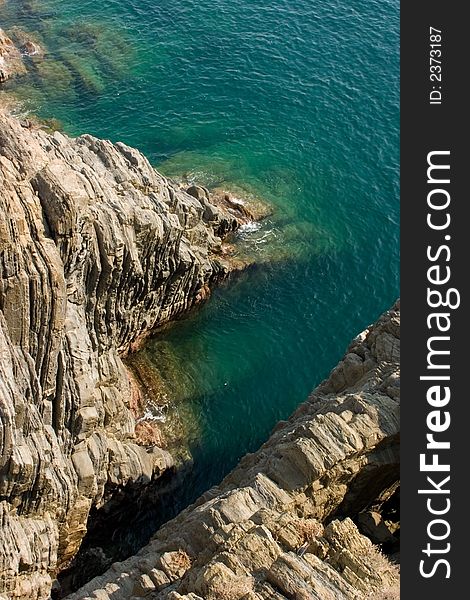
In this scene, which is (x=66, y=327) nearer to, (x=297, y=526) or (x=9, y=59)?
(x=297, y=526)

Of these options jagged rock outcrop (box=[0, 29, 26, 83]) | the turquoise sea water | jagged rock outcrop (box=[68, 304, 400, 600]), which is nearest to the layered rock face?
jagged rock outcrop (box=[68, 304, 400, 600])

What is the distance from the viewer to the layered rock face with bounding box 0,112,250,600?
4109 centimetres

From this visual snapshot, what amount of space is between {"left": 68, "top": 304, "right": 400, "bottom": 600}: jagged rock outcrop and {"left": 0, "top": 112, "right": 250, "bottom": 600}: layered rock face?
21.6 ft

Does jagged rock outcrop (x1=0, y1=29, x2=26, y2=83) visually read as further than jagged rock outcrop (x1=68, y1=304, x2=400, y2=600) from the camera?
Yes

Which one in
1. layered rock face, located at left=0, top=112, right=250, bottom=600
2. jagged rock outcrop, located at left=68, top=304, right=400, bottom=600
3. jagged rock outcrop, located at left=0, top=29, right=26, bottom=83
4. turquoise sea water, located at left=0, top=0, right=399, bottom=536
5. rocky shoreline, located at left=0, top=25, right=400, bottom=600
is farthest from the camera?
jagged rock outcrop, located at left=0, top=29, right=26, bottom=83

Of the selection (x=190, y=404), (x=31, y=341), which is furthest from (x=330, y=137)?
(x=31, y=341)

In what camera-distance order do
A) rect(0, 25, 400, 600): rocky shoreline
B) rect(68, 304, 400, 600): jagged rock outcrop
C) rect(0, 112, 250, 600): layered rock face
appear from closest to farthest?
rect(68, 304, 400, 600): jagged rock outcrop
rect(0, 25, 400, 600): rocky shoreline
rect(0, 112, 250, 600): layered rock face

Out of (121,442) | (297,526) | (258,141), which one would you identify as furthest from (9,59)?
(297,526)

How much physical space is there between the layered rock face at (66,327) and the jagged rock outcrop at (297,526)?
6596mm

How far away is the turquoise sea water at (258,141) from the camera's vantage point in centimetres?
6359

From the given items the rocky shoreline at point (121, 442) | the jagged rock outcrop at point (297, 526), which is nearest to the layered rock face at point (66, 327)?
the rocky shoreline at point (121, 442)

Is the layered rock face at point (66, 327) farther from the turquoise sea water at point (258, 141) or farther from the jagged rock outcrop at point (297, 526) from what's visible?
the turquoise sea water at point (258, 141)

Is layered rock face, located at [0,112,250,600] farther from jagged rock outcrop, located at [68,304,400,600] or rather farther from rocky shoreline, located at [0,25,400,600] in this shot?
jagged rock outcrop, located at [68,304,400,600]

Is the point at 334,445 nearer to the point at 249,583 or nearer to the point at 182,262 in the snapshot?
the point at 249,583
